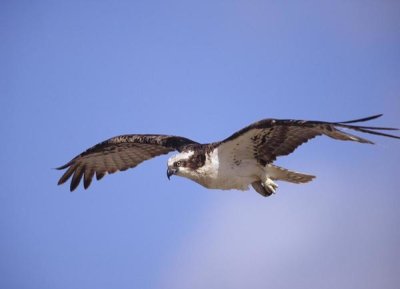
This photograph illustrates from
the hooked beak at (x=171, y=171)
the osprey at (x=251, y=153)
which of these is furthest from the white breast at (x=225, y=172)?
the hooked beak at (x=171, y=171)

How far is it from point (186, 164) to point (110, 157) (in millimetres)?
3081

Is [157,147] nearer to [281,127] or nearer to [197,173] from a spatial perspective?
[197,173]

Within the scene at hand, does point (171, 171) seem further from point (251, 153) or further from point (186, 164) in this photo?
point (251, 153)

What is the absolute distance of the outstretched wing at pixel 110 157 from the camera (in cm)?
1170

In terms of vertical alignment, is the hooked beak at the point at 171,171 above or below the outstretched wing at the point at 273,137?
below

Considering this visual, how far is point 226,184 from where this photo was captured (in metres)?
9.67

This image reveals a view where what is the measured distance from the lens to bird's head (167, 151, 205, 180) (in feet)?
31.3

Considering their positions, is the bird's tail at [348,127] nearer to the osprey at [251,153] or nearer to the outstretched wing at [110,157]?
the osprey at [251,153]

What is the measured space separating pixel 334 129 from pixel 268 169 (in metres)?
2.04

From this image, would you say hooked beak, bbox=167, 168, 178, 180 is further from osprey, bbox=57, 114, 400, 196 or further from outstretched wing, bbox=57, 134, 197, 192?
outstretched wing, bbox=57, 134, 197, 192

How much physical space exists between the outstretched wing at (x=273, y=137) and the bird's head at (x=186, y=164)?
401mm

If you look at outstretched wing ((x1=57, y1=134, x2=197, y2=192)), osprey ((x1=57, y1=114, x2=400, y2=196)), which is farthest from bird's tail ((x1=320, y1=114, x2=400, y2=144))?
outstretched wing ((x1=57, y1=134, x2=197, y2=192))

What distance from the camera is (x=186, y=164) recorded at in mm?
9594

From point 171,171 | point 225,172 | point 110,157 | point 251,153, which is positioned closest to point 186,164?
point 171,171
